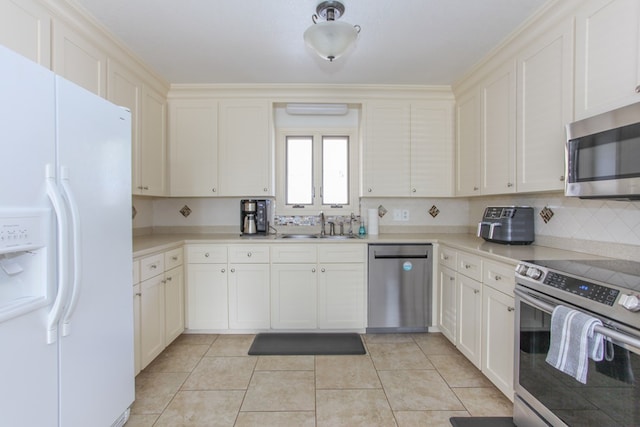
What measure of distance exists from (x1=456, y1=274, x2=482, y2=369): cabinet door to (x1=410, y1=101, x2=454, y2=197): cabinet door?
1.07 m

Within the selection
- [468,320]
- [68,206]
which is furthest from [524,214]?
[68,206]

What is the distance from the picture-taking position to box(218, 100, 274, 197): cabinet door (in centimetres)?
302

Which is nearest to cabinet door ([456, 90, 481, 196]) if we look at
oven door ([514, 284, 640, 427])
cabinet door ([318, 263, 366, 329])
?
cabinet door ([318, 263, 366, 329])

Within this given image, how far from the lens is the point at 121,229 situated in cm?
160

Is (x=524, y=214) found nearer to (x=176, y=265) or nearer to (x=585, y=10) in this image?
(x=585, y=10)

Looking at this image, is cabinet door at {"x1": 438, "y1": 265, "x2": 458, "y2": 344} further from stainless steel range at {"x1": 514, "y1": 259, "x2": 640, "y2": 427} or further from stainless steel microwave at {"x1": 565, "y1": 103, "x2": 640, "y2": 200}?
stainless steel microwave at {"x1": 565, "y1": 103, "x2": 640, "y2": 200}

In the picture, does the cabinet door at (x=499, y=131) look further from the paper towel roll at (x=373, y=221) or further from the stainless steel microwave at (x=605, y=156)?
the paper towel roll at (x=373, y=221)

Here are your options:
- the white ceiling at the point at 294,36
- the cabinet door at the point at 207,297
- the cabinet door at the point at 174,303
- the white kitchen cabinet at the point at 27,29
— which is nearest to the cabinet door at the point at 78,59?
the white kitchen cabinet at the point at 27,29

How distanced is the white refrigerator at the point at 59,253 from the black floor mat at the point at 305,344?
112 centimetres

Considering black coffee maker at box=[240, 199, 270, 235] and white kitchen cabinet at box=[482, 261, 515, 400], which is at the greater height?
black coffee maker at box=[240, 199, 270, 235]

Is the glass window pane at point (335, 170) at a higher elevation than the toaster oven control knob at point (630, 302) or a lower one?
higher

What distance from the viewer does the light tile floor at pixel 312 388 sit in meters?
1.75

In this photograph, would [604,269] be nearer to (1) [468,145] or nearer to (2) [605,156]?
(2) [605,156]

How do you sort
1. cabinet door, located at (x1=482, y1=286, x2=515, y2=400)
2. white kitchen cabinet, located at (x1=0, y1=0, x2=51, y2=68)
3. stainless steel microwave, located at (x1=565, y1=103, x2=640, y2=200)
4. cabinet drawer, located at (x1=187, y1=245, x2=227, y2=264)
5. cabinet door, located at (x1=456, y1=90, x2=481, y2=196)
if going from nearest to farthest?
stainless steel microwave, located at (x1=565, y1=103, x2=640, y2=200) → white kitchen cabinet, located at (x1=0, y1=0, x2=51, y2=68) → cabinet door, located at (x1=482, y1=286, x2=515, y2=400) → cabinet door, located at (x1=456, y1=90, x2=481, y2=196) → cabinet drawer, located at (x1=187, y1=245, x2=227, y2=264)
